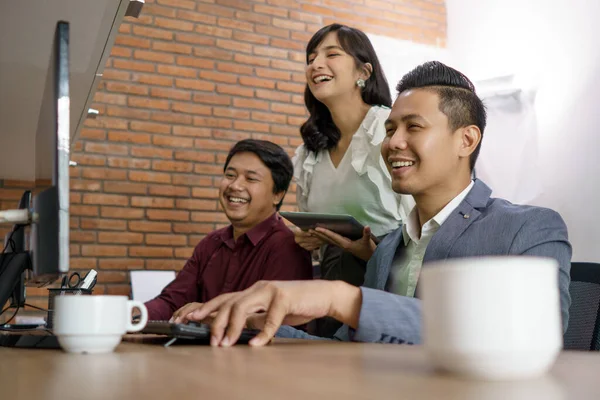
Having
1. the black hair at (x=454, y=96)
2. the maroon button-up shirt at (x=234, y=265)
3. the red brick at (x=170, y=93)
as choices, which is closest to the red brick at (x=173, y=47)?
the red brick at (x=170, y=93)

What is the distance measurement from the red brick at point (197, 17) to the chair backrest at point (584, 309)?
3534 mm

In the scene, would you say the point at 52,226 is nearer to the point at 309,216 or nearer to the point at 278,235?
the point at 309,216

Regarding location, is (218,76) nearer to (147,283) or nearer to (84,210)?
(84,210)

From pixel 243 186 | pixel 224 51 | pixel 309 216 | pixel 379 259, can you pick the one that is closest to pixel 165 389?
pixel 379 259

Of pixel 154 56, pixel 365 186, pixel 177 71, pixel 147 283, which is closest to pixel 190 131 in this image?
pixel 177 71

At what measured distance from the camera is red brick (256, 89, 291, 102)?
4.60 metres

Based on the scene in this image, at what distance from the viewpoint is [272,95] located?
463 cm

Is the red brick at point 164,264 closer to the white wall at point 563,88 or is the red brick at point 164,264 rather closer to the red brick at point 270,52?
the red brick at point 270,52

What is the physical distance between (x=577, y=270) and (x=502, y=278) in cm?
91

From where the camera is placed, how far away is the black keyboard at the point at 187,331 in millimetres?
847

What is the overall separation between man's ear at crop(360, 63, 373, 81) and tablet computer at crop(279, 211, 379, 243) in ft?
2.32

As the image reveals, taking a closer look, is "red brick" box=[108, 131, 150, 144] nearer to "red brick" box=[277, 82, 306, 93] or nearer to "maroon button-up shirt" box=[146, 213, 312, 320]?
"red brick" box=[277, 82, 306, 93]

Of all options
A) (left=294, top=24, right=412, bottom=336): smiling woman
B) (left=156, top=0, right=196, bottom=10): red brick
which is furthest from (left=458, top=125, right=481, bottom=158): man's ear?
(left=156, top=0, right=196, bottom=10): red brick

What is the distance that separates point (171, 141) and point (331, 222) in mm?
2607
